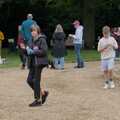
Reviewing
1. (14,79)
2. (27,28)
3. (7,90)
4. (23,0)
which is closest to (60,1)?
(23,0)

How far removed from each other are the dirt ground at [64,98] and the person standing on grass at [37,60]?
0.94 ft

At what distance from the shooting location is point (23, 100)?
13.1 meters

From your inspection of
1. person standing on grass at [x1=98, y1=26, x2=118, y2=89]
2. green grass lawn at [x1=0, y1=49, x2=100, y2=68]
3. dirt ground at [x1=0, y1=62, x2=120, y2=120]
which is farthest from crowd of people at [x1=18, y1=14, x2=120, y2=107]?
green grass lawn at [x1=0, y1=49, x2=100, y2=68]

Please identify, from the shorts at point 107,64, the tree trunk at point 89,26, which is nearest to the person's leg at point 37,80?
the shorts at point 107,64

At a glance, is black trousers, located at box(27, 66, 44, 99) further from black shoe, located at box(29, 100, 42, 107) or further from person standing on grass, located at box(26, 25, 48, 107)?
black shoe, located at box(29, 100, 42, 107)

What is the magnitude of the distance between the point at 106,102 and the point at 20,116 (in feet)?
7.71

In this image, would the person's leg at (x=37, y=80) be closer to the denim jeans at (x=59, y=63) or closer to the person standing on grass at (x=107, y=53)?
the person standing on grass at (x=107, y=53)

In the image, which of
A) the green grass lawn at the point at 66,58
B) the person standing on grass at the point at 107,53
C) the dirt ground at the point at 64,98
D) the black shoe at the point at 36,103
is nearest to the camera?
the dirt ground at the point at 64,98

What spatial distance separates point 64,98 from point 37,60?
5.49ft

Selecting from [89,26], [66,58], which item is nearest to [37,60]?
[66,58]

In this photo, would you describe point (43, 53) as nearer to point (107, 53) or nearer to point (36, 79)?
point (36, 79)

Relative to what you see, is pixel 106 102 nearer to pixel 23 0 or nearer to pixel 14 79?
pixel 14 79

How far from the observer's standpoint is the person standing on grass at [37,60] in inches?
473

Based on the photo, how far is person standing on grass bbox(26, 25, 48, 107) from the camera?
39.4ft
